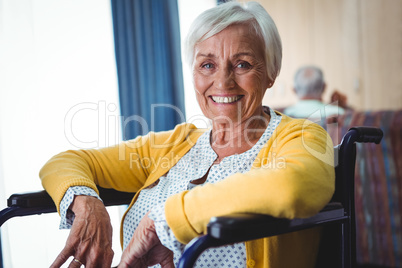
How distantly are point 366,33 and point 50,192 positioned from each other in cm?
443

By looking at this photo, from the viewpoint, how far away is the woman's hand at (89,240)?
103 centimetres

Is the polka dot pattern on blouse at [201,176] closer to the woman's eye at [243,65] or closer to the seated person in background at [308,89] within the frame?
the woman's eye at [243,65]

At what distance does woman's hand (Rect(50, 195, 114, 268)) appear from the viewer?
3.39 feet

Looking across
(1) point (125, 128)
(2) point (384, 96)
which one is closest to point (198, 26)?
(1) point (125, 128)

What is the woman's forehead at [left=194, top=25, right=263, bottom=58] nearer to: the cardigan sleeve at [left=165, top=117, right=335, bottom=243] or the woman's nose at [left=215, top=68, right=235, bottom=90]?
the woman's nose at [left=215, top=68, right=235, bottom=90]

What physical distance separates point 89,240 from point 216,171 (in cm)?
40

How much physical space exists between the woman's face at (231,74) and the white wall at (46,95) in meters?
1.11

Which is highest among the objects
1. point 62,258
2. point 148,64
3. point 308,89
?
point 148,64

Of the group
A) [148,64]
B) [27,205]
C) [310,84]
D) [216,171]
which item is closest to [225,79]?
[216,171]

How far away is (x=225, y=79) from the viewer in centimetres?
124

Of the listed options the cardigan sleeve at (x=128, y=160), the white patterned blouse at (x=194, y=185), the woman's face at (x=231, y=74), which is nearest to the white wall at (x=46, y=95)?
the cardigan sleeve at (x=128, y=160)

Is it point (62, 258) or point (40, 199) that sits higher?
point (40, 199)

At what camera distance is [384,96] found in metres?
4.59

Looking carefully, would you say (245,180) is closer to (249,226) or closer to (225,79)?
(249,226)
